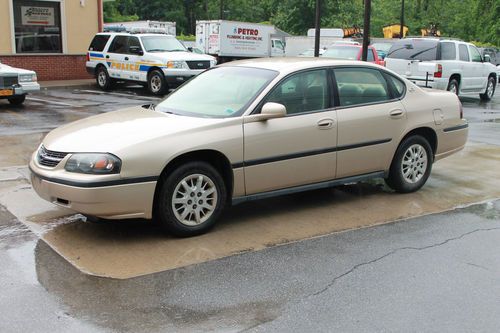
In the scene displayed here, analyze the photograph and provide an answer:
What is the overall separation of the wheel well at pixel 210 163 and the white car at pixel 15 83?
9964 mm

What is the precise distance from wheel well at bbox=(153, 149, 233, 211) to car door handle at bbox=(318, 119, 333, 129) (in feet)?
3.69

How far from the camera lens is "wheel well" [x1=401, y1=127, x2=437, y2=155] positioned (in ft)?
23.0

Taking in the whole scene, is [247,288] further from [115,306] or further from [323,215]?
[323,215]

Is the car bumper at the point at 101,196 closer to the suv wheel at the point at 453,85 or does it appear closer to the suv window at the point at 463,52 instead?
the suv wheel at the point at 453,85

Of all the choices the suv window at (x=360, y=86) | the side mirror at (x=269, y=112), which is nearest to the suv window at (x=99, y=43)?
the suv window at (x=360, y=86)

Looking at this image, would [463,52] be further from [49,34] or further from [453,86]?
[49,34]

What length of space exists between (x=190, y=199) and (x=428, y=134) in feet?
11.0

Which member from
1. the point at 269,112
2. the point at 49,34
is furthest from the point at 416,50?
the point at 49,34

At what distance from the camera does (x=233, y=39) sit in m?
33.4

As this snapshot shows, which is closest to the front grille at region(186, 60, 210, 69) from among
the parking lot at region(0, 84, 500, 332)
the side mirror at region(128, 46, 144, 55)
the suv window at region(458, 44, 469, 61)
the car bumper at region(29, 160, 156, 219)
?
the side mirror at region(128, 46, 144, 55)

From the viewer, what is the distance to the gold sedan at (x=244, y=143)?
503 cm

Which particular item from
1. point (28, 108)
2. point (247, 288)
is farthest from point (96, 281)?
point (28, 108)

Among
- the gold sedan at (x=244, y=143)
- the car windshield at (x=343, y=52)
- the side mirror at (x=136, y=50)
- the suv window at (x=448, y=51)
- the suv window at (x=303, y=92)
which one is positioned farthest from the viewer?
the car windshield at (x=343, y=52)

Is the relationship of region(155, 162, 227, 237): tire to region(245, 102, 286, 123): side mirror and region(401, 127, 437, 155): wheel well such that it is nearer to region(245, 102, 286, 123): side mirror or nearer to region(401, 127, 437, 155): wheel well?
region(245, 102, 286, 123): side mirror
